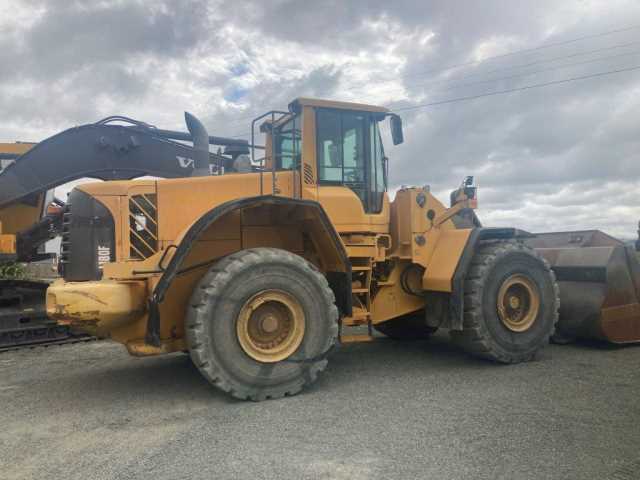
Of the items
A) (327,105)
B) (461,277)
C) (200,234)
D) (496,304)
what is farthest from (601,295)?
(200,234)

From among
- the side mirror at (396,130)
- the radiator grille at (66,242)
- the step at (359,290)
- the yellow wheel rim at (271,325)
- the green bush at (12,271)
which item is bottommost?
the yellow wheel rim at (271,325)

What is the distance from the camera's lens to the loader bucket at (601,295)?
7.28m

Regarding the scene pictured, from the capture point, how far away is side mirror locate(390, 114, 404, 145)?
275 inches

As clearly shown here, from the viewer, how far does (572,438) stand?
4023 mm

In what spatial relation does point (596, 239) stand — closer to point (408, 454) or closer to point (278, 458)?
point (408, 454)

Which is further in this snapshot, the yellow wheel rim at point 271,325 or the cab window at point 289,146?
the cab window at point 289,146

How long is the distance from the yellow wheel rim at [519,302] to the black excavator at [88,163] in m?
3.74

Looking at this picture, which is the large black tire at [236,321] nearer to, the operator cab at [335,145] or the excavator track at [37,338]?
the operator cab at [335,145]

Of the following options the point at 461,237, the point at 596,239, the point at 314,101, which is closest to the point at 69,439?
the point at 314,101

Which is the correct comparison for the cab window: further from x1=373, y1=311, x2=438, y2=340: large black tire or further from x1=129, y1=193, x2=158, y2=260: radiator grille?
x1=373, y1=311, x2=438, y2=340: large black tire

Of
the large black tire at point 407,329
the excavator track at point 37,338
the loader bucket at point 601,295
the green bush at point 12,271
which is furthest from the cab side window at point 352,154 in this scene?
the green bush at point 12,271

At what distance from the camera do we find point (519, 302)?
686 cm

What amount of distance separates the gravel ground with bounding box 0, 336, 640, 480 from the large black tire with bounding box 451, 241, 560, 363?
243mm

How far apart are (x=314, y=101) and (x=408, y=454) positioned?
4175 mm
